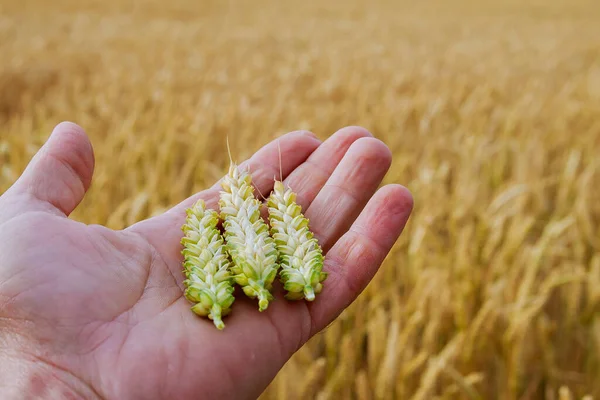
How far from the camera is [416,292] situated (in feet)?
7.22

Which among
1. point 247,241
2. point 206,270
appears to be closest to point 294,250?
point 247,241

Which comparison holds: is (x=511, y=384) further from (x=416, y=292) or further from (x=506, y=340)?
(x=416, y=292)

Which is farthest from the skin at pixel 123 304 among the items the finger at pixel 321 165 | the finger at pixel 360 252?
the finger at pixel 321 165

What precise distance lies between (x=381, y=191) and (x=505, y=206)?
116 cm

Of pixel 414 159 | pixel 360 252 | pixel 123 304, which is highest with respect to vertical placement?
pixel 360 252

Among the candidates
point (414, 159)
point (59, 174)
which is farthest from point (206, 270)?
point (414, 159)

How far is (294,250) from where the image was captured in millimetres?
1694

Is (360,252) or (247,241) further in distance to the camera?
(360,252)

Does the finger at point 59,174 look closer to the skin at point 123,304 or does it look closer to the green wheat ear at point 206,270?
the skin at point 123,304

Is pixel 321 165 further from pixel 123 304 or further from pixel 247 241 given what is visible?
pixel 123 304

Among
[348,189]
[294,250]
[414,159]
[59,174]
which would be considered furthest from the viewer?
[414,159]

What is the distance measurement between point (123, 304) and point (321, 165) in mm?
920

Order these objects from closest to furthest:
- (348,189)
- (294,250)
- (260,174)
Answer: (294,250) → (348,189) → (260,174)

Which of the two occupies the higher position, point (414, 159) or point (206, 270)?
point (206, 270)
